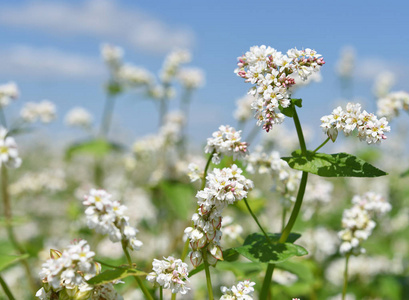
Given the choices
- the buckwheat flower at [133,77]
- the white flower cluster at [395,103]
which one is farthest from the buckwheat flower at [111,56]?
the white flower cluster at [395,103]

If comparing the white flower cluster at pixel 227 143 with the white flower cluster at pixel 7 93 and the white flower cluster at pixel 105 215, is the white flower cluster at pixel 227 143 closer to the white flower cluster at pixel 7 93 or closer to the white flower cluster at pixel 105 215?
the white flower cluster at pixel 105 215

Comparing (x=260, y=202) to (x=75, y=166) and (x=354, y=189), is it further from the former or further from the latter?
(x=75, y=166)

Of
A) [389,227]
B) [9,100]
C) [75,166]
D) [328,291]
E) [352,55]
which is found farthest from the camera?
[75,166]

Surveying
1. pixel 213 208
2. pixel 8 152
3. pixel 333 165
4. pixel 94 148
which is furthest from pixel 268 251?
pixel 94 148

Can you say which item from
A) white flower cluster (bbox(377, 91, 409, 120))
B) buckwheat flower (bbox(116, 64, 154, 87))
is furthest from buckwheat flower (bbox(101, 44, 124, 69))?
white flower cluster (bbox(377, 91, 409, 120))

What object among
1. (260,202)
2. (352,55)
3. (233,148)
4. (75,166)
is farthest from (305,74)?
(75,166)

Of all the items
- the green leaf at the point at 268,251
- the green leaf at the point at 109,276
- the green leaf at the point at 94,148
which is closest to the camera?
the green leaf at the point at 109,276
